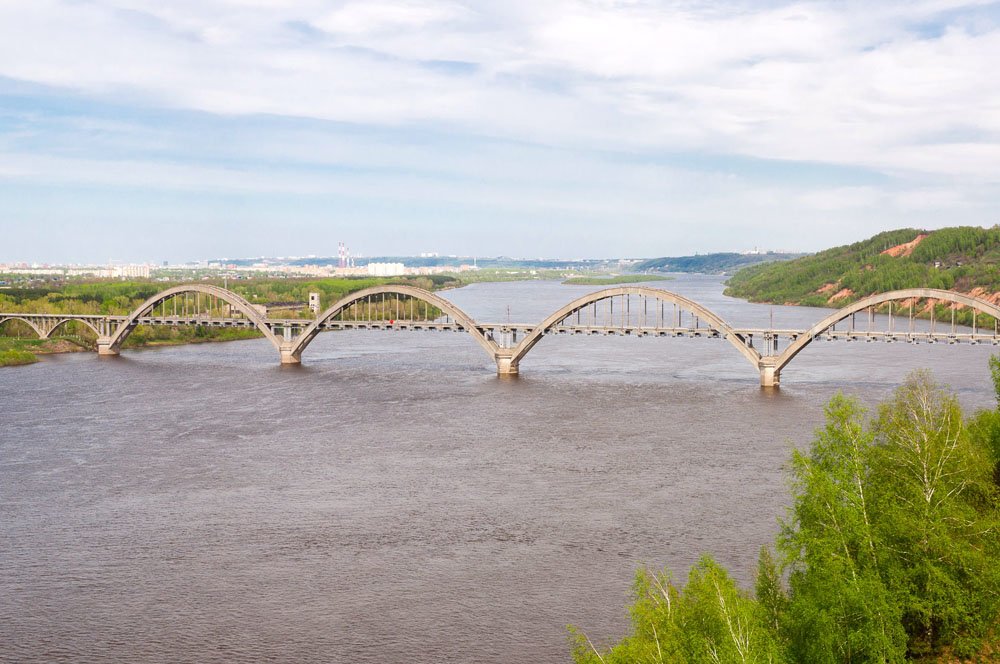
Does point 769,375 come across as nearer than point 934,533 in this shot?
No

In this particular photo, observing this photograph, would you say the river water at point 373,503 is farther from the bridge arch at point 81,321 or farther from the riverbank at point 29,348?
the bridge arch at point 81,321

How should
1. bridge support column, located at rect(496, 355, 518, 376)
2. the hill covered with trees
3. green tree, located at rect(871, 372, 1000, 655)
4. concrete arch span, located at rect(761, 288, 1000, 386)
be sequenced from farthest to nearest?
the hill covered with trees
bridge support column, located at rect(496, 355, 518, 376)
concrete arch span, located at rect(761, 288, 1000, 386)
green tree, located at rect(871, 372, 1000, 655)

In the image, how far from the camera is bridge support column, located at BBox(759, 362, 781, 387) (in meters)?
48.0

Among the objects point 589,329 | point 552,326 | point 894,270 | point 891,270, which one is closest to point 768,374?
point 589,329

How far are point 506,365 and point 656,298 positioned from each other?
28.1ft

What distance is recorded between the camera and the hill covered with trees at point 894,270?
346 feet

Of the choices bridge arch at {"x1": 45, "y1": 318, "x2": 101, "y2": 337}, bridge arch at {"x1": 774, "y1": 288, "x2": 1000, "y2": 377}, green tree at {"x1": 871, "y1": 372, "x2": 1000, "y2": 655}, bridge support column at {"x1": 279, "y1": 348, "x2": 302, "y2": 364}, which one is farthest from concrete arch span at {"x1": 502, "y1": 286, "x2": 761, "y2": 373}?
green tree at {"x1": 871, "y1": 372, "x2": 1000, "y2": 655}

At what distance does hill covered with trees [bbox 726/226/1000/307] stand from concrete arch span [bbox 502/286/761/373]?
178 ft

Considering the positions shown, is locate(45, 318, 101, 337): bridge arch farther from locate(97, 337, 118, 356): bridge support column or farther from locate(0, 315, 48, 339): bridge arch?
locate(97, 337, 118, 356): bridge support column

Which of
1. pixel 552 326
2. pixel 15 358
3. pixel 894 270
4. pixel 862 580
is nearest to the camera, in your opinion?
pixel 862 580

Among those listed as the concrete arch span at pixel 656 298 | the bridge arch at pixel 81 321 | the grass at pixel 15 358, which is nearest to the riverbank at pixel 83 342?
the grass at pixel 15 358

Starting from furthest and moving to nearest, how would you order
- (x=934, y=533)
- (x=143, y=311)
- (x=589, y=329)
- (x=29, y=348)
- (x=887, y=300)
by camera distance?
(x=143, y=311), (x=29, y=348), (x=589, y=329), (x=887, y=300), (x=934, y=533)

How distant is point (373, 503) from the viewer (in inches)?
1081

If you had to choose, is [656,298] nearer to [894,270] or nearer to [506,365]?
[506,365]
